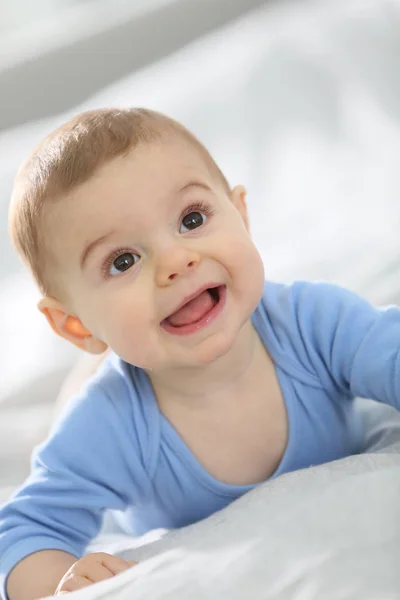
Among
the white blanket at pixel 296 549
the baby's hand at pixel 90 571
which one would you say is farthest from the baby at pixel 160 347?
the white blanket at pixel 296 549

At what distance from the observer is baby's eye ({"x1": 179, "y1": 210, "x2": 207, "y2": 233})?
739 mm

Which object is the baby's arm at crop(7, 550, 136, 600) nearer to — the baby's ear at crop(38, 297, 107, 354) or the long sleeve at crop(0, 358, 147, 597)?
the long sleeve at crop(0, 358, 147, 597)

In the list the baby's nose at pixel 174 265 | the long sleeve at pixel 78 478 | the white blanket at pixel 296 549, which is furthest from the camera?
the long sleeve at pixel 78 478

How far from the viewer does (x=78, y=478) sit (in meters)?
A: 0.82

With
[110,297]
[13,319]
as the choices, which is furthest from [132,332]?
[13,319]

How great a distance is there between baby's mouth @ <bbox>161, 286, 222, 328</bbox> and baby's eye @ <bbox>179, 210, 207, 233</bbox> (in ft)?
0.19

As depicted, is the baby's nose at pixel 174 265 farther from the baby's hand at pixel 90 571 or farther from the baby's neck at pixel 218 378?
the baby's hand at pixel 90 571

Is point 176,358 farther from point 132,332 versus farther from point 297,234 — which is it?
point 297,234

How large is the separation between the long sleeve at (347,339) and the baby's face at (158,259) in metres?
0.10

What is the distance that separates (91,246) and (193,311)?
0.35 feet

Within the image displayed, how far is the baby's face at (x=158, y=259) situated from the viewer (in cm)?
71

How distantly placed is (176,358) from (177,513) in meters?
0.21

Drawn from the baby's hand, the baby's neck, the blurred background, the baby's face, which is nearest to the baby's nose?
the baby's face

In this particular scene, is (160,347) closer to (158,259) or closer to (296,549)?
(158,259)
